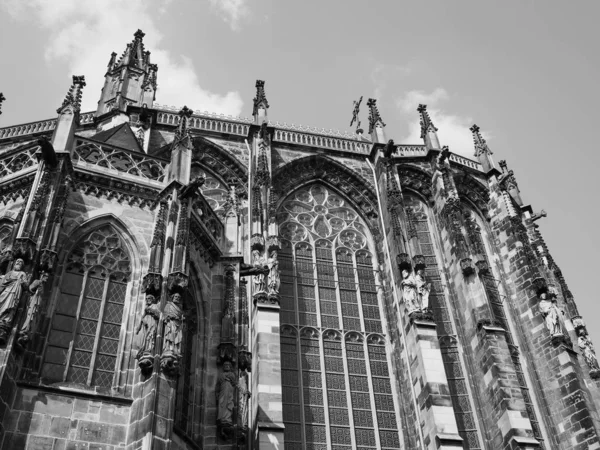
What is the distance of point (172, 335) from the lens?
10.6 meters

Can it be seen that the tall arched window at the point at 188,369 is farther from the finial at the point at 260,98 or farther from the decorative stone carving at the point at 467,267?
the finial at the point at 260,98

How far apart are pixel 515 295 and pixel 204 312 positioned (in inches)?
411

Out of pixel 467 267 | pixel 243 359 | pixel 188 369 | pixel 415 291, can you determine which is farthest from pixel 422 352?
pixel 188 369

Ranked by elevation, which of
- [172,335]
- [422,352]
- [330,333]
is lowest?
[172,335]

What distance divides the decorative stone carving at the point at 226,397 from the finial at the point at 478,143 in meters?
14.0

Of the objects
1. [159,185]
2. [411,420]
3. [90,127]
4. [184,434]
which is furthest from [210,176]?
[184,434]

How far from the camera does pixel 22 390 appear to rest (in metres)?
9.82

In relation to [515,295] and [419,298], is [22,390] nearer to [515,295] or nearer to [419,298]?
[419,298]

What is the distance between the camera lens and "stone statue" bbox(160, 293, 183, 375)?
10336 millimetres

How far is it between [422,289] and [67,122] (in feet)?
30.6

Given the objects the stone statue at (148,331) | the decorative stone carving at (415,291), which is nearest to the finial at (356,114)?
the decorative stone carving at (415,291)

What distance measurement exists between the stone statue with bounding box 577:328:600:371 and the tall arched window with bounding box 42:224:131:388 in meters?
13.0

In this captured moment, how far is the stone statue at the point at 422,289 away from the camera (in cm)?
1708

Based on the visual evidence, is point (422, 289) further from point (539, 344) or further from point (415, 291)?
point (539, 344)
